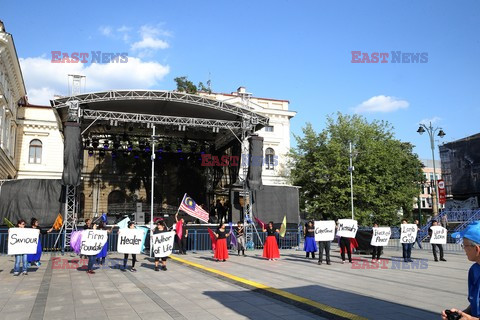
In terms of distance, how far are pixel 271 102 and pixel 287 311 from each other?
4059 cm

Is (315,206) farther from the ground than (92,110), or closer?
closer

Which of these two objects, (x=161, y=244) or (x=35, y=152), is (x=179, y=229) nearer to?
(x=161, y=244)

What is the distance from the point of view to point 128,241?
13.2 metres

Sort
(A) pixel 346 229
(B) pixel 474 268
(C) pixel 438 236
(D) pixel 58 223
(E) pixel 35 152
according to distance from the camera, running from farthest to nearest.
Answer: (E) pixel 35 152
(D) pixel 58 223
(C) pixel 438 236
(A) pixel 346 229
(B) pixel 474 268

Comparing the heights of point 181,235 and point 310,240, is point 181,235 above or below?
above

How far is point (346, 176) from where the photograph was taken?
33.0 metres

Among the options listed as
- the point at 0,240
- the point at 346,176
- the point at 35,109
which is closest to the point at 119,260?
the point at 0,240

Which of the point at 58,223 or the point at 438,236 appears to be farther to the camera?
the point at 58,223

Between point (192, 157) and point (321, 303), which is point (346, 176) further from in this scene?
point (321, 303)

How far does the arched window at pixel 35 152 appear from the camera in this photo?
38969 mm

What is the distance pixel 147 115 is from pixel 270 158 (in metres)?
24.9

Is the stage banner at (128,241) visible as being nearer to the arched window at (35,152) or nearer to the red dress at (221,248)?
the red dress at (221,248)

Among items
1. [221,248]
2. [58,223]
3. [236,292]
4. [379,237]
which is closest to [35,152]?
[58,223]

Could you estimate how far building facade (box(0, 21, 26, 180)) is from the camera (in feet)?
95.1
